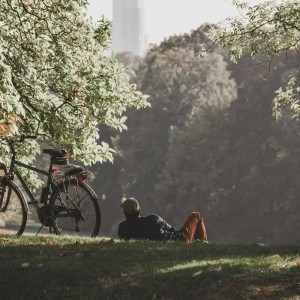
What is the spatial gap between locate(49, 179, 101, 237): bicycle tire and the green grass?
70 cm

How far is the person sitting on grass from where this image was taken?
11.6m

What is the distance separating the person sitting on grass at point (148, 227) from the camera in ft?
38.0

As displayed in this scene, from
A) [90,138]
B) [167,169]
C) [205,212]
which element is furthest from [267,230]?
[90,138]

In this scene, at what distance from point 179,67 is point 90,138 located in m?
50.0

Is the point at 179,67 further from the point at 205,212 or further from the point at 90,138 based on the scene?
the point at 90,138

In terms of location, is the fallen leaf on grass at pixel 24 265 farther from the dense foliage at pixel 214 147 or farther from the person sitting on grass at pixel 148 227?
the dense foliage at pixel 214 147

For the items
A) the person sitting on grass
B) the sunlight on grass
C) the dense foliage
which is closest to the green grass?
the sunlight on grass

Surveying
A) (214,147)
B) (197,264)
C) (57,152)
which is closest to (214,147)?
(214,147)

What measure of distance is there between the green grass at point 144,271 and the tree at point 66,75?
2994mm

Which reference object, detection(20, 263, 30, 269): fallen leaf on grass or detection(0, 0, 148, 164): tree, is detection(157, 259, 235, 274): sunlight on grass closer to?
detection(20, 263, 30, 269): fallen leaf on grass

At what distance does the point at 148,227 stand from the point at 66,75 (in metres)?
3.47

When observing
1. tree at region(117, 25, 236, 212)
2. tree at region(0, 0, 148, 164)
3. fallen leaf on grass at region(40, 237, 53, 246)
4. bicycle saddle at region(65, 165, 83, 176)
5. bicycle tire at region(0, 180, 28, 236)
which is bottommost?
fallen leaf on grass at region(40, 237, 53, 246)

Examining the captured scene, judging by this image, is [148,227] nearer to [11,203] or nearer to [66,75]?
[11,203]

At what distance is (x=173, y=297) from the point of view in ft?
25.9
